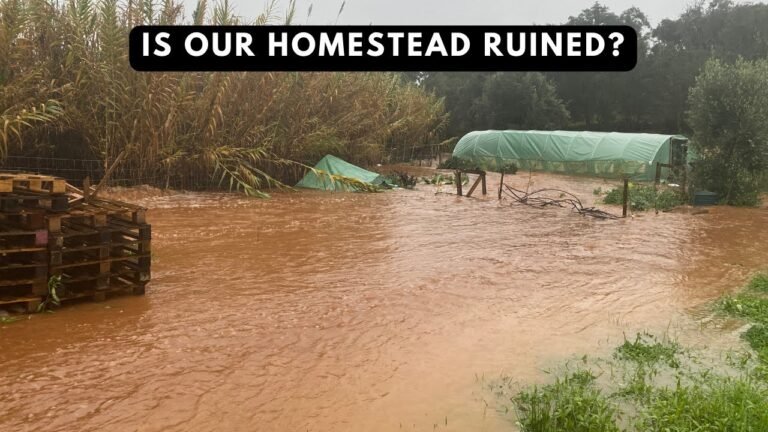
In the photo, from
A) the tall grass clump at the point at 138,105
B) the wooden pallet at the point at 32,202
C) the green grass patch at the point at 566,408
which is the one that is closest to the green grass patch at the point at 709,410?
the green grass patch at the point at 566,408

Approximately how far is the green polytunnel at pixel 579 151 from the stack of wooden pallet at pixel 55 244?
19.4 metres

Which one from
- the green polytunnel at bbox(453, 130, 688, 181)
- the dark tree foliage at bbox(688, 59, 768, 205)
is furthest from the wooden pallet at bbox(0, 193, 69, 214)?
the green polytunnel at bbox(453, 130, 688, 181)

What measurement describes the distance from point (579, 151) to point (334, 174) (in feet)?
41.9

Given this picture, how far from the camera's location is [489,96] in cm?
4259

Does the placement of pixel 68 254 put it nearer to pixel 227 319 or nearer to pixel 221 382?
pixel 227 319

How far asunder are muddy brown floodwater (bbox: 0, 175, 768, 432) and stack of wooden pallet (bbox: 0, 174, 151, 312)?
27cm

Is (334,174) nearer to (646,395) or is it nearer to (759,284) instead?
(759,284)

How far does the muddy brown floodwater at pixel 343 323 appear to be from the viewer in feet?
13.5

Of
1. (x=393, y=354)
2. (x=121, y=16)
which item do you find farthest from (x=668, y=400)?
(x=121, y=16)

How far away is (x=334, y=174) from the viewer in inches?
739

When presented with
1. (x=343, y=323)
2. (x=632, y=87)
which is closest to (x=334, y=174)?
(x=343, y=323)

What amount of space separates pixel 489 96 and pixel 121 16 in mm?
32108

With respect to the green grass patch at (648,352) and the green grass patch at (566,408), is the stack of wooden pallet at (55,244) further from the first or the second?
the green grass patch at (648,352)

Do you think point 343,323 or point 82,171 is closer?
point 343,323
